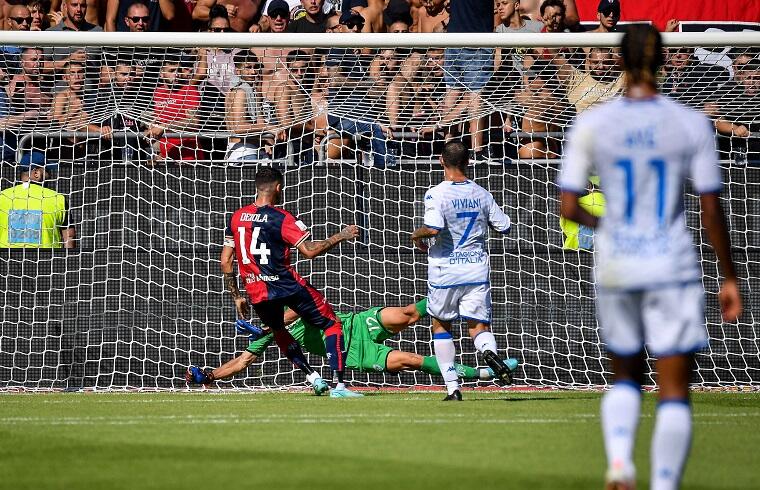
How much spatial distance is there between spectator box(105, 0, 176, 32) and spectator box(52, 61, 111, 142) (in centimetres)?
154

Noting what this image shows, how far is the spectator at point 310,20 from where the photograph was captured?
1530 centimetres

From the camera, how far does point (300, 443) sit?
743cm

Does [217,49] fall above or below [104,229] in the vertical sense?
above

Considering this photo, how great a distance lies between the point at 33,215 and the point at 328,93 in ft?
10.7

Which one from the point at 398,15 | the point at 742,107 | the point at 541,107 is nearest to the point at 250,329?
the point at 541,107

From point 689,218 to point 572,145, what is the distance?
8.50 metres

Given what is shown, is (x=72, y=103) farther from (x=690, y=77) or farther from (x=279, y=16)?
(x=690, y=77)

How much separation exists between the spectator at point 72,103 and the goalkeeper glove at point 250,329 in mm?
2771

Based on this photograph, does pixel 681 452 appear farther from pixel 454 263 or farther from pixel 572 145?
pixel 454 263

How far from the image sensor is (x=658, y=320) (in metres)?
5.05

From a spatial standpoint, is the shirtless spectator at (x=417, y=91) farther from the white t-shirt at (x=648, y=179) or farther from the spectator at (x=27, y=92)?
the white t-shirt at (x=648, y=179)

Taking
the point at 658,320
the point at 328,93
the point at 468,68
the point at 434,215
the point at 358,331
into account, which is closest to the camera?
the point at 658,320

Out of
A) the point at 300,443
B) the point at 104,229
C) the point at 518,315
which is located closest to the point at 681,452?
the point at 300,443

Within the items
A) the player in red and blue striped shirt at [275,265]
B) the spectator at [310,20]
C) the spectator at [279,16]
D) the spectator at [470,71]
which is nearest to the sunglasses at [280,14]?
the spectator at [279,16]
